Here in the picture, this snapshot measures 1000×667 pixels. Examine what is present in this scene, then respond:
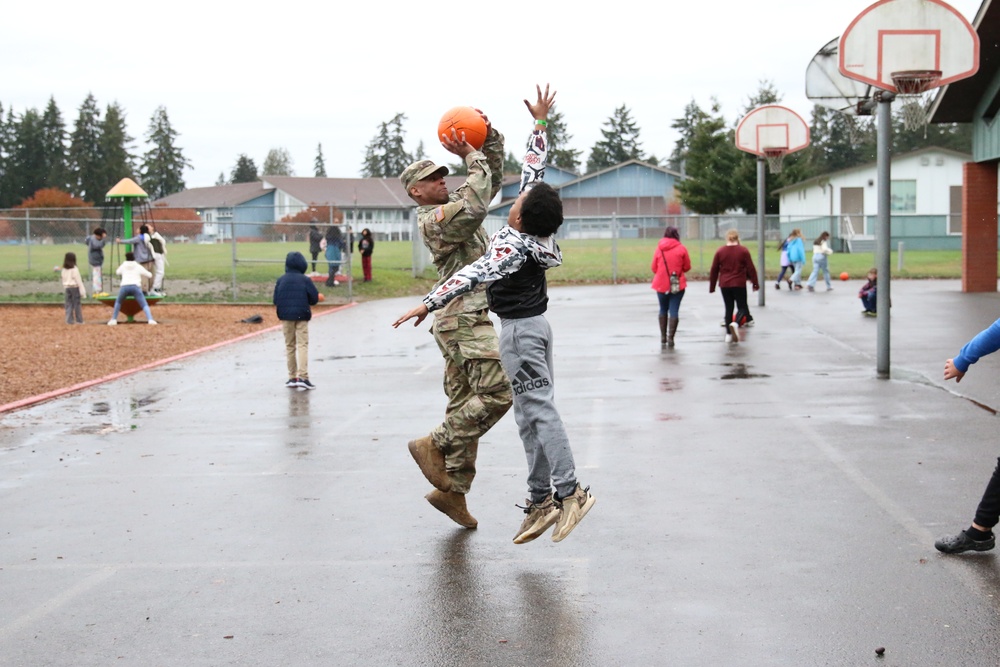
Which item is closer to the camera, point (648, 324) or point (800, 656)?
point (800, 656)

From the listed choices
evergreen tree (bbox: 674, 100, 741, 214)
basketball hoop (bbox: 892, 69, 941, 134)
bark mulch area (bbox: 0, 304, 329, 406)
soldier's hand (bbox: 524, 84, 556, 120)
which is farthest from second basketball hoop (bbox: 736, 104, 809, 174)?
evergreen tree (bbox: 674, 100, 741, 214)

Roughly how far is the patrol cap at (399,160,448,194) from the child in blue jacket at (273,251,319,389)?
709 centimetres

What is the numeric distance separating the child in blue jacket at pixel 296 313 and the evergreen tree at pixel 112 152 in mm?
98149

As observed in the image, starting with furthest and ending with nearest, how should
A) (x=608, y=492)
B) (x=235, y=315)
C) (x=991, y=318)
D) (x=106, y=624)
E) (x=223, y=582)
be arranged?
(x=235, y=315), (x=991, y=318), (x=608, y=492), (x=223, y=582), (x=106, y=624)

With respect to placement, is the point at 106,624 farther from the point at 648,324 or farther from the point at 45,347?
the point at 648,324

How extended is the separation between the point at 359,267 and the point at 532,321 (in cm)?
3215

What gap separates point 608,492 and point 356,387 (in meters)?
6.25

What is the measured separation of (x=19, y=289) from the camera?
30531 mm

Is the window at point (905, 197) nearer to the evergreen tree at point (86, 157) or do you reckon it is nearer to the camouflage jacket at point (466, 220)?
the camouflage jacket at point (466, 220)

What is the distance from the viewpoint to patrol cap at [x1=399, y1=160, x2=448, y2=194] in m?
6.38

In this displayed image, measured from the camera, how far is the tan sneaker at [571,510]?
582cm

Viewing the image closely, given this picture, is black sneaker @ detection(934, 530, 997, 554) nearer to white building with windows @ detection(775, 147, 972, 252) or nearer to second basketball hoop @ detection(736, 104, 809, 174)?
second basketball hoop @ detection(736, 104, 809, 174)

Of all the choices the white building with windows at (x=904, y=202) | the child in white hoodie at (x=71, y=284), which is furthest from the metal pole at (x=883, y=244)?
the white building with windows at (x=904, y=202)

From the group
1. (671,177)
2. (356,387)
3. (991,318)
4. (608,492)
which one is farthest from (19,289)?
(671,177)
